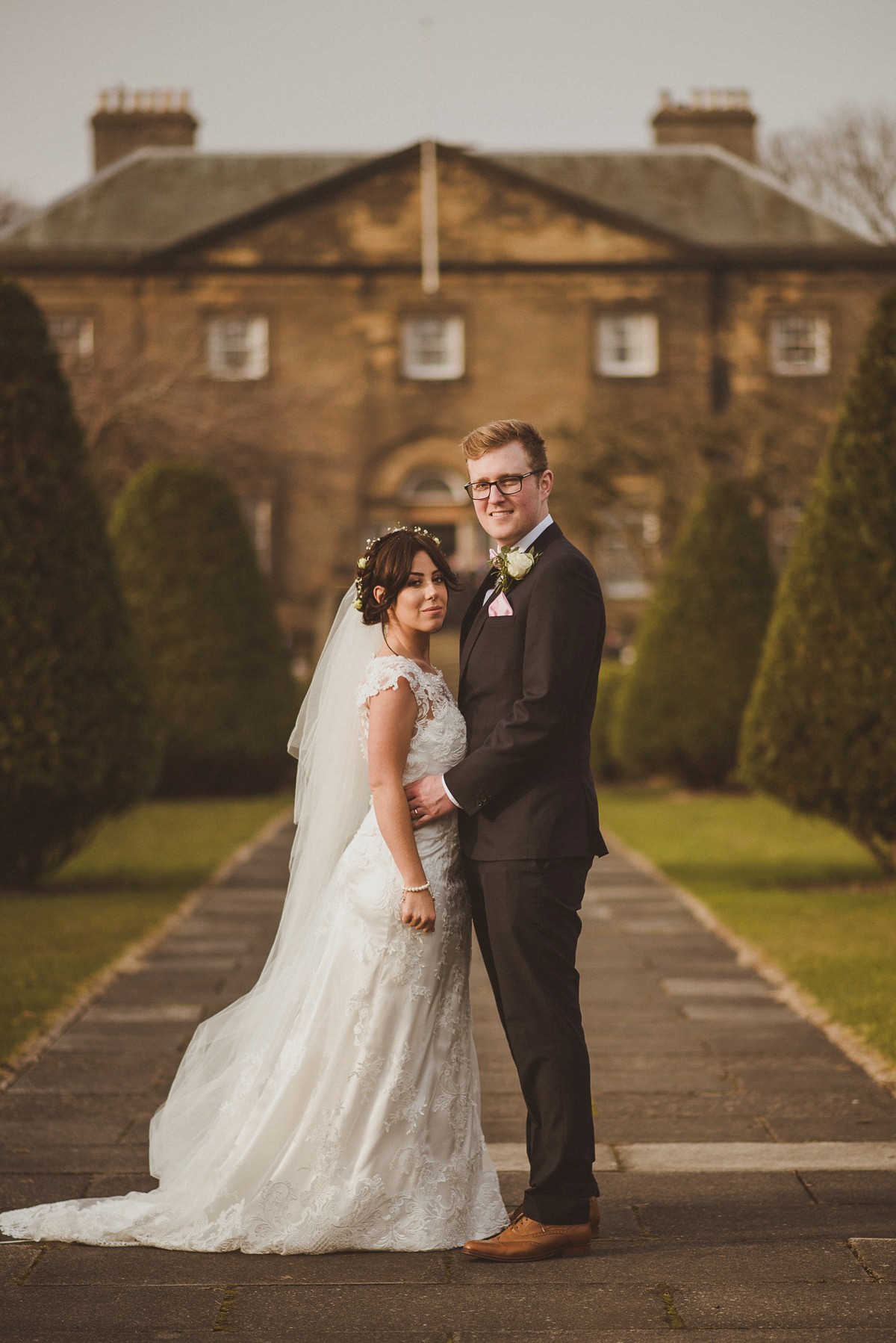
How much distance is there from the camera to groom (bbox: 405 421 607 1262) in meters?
3.81

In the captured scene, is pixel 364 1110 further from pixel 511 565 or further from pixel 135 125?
pixel 135 125

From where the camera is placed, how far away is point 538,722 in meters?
3.78

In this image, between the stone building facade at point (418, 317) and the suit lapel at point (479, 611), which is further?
the stone building facade at point (418, 317)

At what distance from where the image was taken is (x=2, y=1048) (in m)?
6.27

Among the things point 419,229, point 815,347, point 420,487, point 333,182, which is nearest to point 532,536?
point 420,487

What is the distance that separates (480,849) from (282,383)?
32.8m

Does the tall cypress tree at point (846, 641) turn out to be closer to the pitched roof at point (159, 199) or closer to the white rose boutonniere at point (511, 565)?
the white rose boutonniere at point (511, 565)

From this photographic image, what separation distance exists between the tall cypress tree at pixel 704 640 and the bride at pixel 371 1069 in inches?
624

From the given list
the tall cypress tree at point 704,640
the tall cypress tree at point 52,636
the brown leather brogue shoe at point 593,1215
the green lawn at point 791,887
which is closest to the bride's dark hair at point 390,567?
the brown leather brogue shoe at point 593,1215

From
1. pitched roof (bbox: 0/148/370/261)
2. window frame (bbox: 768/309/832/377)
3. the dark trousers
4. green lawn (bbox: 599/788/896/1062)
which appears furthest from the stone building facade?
the dark trousers

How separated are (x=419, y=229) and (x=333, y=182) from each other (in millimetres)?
2293

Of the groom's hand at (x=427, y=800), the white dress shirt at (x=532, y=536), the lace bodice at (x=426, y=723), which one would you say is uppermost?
the white dress shirt at (x=532, y=536)

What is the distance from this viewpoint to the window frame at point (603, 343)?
35.8 meters

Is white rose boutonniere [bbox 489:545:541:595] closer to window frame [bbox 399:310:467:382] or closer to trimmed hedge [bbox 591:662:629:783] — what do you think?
trimmed hedge [bbox 591:662:629:783]
